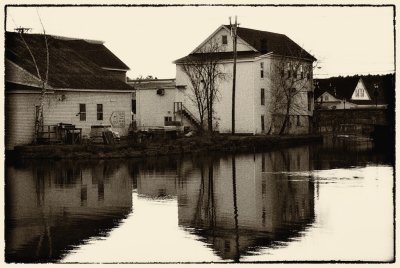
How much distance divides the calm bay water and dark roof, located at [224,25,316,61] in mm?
27600

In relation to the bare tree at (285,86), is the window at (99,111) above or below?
below

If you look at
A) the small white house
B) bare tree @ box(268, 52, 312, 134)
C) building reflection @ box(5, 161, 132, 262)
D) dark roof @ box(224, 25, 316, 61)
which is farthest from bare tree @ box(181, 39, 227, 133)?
building reflection @ box(5, 161, 132, 262)

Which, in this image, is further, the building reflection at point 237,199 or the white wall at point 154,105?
the white wall at point 154,105

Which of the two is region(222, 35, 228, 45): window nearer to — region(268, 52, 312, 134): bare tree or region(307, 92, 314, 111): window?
region(268, 52, 312, 134): bare tree

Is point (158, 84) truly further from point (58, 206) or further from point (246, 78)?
point (58, 206)

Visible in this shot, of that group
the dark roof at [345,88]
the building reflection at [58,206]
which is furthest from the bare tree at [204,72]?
the building reflection at [58,206]

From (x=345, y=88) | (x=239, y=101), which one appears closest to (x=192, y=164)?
(x=239, y=101)

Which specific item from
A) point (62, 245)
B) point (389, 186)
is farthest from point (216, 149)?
point (62, 245)

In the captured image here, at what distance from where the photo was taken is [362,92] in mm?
72562

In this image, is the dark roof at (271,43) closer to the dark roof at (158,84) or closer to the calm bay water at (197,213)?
the dark roof at (158,84)

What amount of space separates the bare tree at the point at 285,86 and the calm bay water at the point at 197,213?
2708 centimetres

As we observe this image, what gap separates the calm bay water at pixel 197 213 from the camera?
529 inches

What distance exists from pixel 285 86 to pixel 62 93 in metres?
22.0

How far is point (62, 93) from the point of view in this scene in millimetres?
43219
